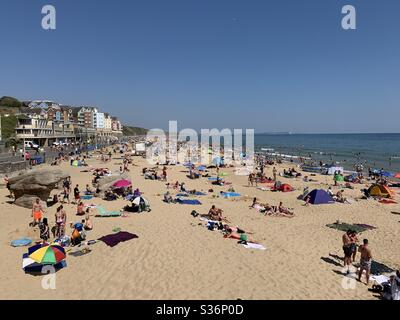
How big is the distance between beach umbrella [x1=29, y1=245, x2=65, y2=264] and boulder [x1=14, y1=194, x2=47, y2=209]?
7.90 metres

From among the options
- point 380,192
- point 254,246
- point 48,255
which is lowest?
point 254,246

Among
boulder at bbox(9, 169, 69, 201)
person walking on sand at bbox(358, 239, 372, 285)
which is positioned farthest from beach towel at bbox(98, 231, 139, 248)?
person walking on sand at bbox(358, 239, 372, 285)

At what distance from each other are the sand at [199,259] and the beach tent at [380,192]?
506cm

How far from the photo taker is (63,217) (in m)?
12.2

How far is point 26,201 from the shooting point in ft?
53.7

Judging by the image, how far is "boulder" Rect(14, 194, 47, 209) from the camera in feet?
53.3

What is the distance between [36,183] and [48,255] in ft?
27.7

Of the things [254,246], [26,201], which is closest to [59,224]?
[26,201]

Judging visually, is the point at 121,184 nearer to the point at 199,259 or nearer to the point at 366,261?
the point at 199,259

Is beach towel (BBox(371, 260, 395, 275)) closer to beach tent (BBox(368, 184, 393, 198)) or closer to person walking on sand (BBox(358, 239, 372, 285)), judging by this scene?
person walking on sand (BBox(358, 239, 372, 285))

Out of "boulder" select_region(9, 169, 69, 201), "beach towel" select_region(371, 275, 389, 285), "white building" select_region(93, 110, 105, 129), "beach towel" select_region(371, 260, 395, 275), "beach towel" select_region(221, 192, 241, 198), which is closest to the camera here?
"beach towel" select_region(371, 275, 389, 285)
